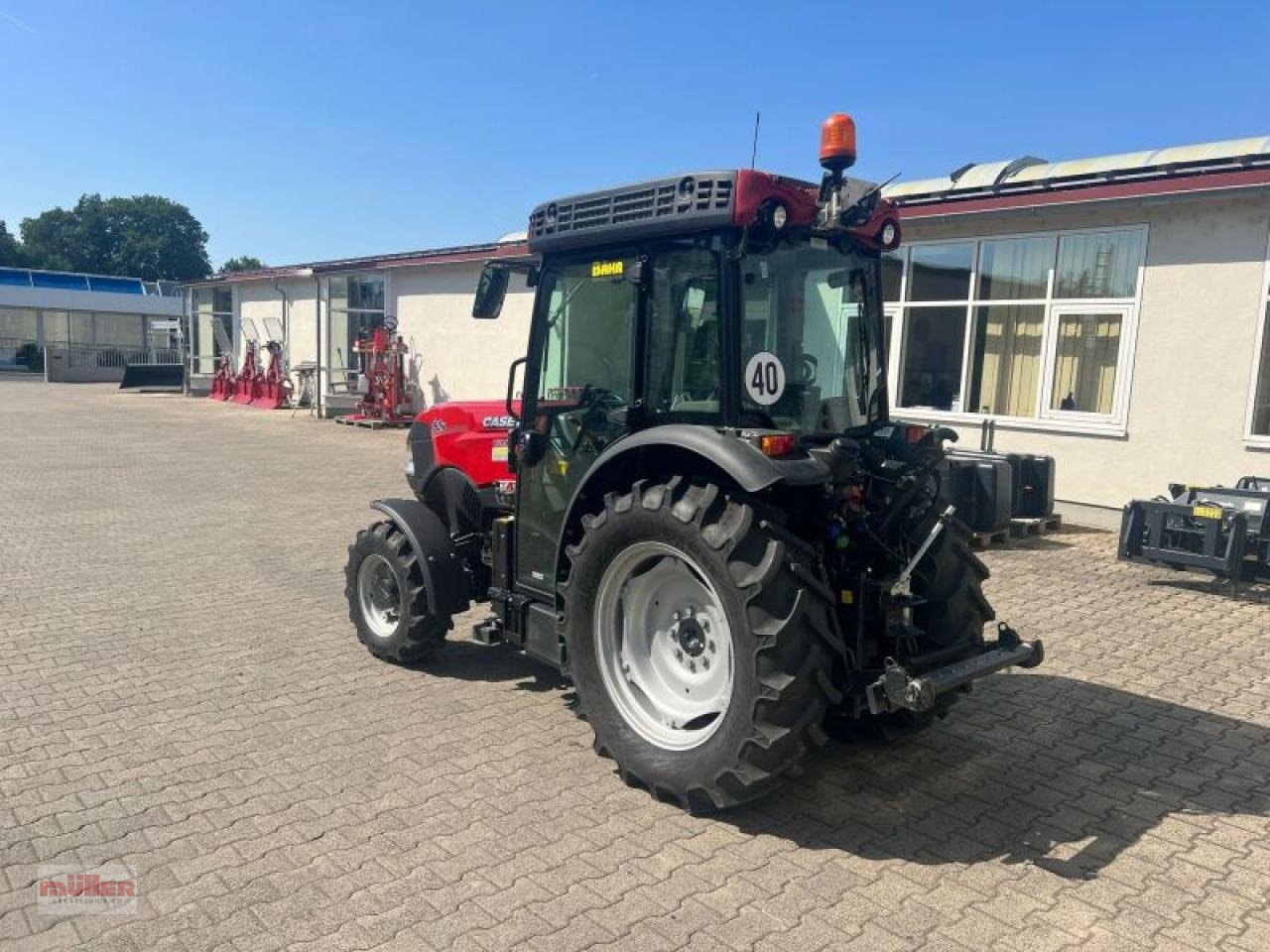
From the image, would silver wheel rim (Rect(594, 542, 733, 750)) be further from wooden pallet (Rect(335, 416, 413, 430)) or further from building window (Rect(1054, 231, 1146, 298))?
wooden pallet (Rect(335, 416, 413, 430))

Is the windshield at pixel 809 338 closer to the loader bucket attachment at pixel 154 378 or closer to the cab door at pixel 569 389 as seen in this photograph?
the cab door at pixel 569 389

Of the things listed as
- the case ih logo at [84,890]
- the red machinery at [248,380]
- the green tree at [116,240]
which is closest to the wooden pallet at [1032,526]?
the case ih logo at [84,890]

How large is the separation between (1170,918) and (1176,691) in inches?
98.8

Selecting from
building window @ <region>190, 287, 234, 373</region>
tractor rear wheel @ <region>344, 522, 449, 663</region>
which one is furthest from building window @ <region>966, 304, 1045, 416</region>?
building window @ <region>190, 287, 234, 373</region>

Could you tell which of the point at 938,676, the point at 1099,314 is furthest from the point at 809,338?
the point at 1099,314

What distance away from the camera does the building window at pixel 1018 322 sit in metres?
9.77

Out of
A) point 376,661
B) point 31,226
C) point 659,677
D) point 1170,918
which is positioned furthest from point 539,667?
point 31,226

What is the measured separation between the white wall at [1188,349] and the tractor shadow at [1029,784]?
5.10 m

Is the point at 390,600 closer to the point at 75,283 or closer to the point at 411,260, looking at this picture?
the point at 411,260

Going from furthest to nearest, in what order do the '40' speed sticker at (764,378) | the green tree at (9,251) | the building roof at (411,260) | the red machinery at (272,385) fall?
the green tree at (9,251) < the red machinery at (272,385) < the building roof at (411,260) < the '40' speed sticker at (764,378)

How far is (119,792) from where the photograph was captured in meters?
3.70

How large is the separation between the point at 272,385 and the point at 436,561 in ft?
74.2

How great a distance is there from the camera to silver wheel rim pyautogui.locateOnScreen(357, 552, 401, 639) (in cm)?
532

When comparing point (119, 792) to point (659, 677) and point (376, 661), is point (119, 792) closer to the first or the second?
point (376, 661)
